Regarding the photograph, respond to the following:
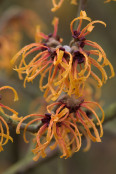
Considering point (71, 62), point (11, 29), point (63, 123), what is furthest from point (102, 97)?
point (71, 62)

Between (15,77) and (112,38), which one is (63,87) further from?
(112,38)

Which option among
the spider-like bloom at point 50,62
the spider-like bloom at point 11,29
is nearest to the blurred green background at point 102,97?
the spider-like bloom at point 11,29

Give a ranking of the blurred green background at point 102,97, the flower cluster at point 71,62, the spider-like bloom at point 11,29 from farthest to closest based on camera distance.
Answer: the blurred green background at point 102,97
the spider-like bloom at point 11,29
the flower cluster at point 71,62

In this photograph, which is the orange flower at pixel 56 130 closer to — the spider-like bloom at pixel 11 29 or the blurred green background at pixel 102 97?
the spider-like bloom at pixel 11 29

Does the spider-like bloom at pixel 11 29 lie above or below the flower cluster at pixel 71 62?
above

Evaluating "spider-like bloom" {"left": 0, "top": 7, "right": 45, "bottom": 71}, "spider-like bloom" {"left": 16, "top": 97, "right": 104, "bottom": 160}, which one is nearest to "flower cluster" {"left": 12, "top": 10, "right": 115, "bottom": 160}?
"spider-like bloom" {"left": 16, "top": 97, "right": 104, "bottom": 160}

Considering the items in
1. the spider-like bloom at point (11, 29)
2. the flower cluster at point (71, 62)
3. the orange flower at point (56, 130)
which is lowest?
the orange flower at point (56, 130)

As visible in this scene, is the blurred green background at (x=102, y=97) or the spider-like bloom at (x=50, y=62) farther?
the blurred green background at (x=102, y=97)

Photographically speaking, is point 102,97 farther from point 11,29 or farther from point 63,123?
point 63,123

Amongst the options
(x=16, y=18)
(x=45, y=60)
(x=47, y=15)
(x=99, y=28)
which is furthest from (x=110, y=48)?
(x=45, y=60)
